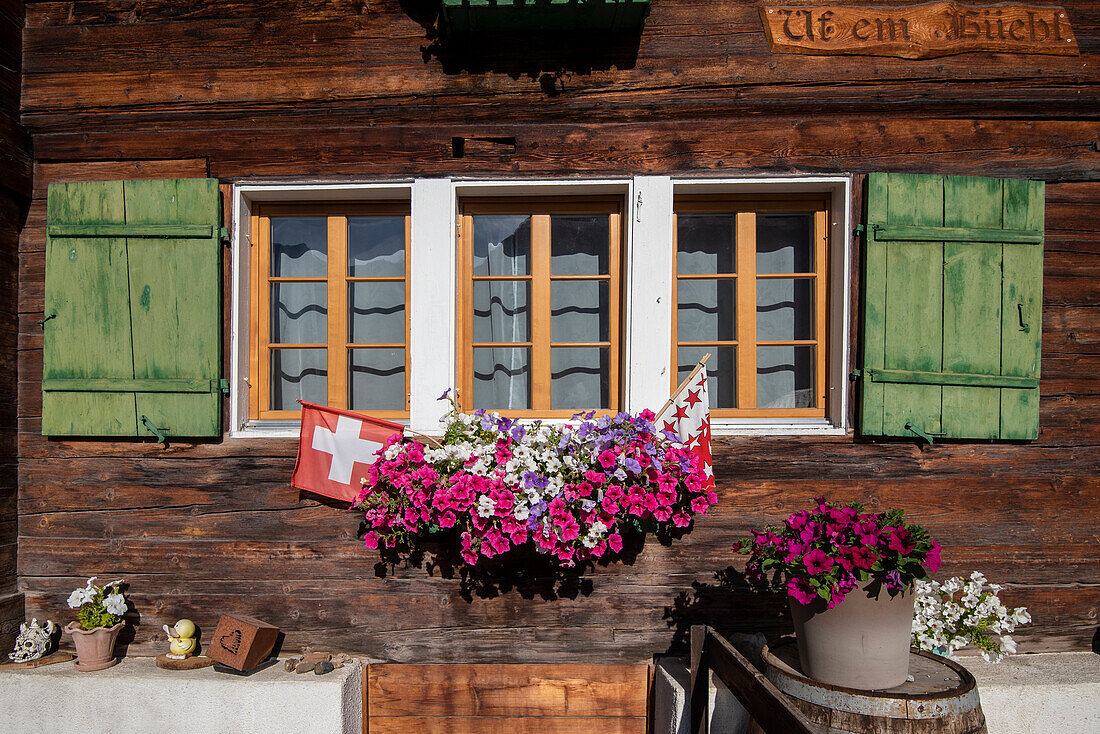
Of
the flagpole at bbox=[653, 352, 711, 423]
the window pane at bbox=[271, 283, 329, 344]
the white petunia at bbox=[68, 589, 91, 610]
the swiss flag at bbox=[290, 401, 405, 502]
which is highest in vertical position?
the window pane at bbox=[271, 283, 329, 344]

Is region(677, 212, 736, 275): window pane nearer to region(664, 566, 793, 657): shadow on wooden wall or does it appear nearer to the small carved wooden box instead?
region(664, 566, 793, 657): shadow on wooden wall

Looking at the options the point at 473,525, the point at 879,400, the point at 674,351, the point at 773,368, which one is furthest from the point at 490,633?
the point at 879,400

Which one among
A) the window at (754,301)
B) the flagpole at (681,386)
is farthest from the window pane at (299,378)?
the window at (754,301)

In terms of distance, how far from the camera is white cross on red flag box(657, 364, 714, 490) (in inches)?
117

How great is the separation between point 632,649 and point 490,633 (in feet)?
2.18

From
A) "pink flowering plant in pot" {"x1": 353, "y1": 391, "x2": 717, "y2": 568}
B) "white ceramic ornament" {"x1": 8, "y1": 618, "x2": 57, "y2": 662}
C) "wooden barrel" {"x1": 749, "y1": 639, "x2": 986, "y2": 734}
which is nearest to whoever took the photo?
"wooden barrel" {"x1": 749, "y1": 639, "x2": 986, "y2": 734}

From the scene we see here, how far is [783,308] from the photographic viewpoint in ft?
11.3

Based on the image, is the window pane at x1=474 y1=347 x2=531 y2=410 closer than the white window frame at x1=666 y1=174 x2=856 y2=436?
No

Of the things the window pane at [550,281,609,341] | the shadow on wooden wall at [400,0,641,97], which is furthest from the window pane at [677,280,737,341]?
the shadow on wooden wall at [400,0,641,97]

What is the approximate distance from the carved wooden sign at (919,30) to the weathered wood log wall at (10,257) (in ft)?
11.8

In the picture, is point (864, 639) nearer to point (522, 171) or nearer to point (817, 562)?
point (817, 562)

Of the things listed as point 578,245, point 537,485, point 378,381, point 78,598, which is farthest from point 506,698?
point 578,245

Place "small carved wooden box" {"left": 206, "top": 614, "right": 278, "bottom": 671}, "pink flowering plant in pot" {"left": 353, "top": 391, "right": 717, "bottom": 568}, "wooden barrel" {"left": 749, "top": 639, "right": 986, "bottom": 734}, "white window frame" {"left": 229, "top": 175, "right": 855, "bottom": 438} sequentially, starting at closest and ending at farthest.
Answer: "wooden barrel" {"left": 749, "top": 639, "right": 986, "bottom": 734}
"pink flowering plant in pot" {"left": 353, "top": 391, "right": 717, "bottom": 568}
"small carved wooden box" {"left": 206, "top": 614, "right": 278, "bottom": 671}
"white window frame" {"left": 229, "top": 175, "right": 855, "bottom": 438}

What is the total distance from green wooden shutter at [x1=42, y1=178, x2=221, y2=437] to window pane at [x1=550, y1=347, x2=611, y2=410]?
1605 millimetres
